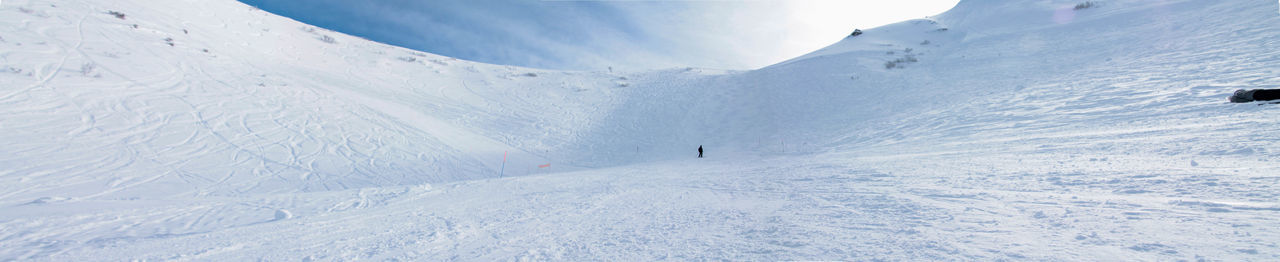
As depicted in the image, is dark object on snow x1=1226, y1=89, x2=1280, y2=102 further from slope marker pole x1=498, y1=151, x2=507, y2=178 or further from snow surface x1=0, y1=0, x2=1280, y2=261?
slope marker pole x1=498, y1=151, x2=507, y2=178

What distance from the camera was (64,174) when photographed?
831 cm

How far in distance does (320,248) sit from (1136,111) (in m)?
11.9

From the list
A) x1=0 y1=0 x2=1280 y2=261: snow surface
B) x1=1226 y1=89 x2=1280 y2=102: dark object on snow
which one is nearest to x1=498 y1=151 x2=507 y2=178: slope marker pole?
x1=0 y1=0 x2=1280 y2=261: snow surface

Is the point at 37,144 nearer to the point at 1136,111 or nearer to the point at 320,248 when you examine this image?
the point at 320,248

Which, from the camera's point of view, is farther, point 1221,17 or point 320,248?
point 1221,17

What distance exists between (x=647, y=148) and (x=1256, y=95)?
14.2 meters

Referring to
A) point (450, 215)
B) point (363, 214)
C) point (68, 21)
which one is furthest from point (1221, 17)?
point (68, 21)

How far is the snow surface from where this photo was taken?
11.2 feet

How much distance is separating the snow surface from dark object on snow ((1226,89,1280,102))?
255 millimetres

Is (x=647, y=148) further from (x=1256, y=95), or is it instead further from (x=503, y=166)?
(x=1256, y=95)

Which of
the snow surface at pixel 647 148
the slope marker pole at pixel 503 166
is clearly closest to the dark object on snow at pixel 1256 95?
the snow surface at pixel 647 148

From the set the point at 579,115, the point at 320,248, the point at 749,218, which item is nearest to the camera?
the point at 320,248

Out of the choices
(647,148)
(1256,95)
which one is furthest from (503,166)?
(1256,95)

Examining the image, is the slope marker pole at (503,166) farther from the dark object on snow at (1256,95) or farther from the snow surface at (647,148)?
the dark object on snow at (1256,95)
